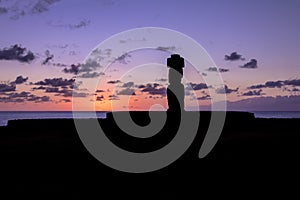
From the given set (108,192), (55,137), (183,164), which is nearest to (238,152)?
(183,164)

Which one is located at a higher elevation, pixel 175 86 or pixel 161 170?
pixel 175 86

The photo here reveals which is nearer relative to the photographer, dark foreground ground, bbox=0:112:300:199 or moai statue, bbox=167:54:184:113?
dark foreground ground, bbox=0:112:300:199

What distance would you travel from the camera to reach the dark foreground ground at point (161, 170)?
7988 millimetres

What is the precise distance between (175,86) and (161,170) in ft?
25.9

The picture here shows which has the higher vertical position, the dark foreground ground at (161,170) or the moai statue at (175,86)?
the moai statue at (175,86)

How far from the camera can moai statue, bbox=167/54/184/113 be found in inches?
691

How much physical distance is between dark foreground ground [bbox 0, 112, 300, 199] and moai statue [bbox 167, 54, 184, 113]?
0.66 metres

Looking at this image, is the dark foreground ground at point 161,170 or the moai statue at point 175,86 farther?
the moai statue at point 175,86

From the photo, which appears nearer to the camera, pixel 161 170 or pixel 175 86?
pixel 161 170

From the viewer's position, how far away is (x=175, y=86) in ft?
58.1

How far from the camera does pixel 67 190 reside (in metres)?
8.08

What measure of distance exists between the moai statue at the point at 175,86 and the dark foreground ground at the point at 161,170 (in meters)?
0.66

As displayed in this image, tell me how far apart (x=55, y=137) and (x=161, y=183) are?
1014 centimetres

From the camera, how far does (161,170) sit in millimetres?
10305
